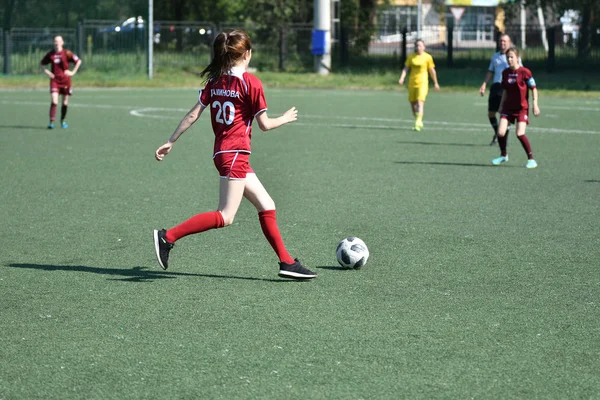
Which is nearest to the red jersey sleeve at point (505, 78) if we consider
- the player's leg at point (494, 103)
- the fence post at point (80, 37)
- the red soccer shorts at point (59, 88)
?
the player's leg at point (494, 103)

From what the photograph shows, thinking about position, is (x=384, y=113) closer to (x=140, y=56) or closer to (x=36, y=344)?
(x=140, y=56)

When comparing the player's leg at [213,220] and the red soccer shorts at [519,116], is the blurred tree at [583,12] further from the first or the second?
the player's leg at [213,220]

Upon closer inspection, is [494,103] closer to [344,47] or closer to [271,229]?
[271,229]

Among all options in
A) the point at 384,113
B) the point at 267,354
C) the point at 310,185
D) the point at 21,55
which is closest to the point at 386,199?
the point at 310,185

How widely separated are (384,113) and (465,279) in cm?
2063

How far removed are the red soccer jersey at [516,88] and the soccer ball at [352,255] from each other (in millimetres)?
8279

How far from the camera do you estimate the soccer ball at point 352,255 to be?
8547mm

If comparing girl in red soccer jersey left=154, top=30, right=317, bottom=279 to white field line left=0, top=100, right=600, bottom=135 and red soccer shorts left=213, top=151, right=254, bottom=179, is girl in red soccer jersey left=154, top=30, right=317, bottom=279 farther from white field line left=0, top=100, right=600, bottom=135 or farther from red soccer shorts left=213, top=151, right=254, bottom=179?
white field line left=0, top=100, right=600, bottom=135

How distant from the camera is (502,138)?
54.5ft

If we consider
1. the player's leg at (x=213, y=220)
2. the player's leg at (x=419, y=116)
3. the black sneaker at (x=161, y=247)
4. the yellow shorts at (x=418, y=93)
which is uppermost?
the yellow shorts at (x=418, y=93)

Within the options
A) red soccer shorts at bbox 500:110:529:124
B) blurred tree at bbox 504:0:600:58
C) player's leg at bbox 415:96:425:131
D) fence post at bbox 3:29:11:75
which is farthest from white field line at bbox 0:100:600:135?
blurred tree at bbox 504:0:600:58

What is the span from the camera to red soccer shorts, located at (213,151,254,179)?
7969 mm

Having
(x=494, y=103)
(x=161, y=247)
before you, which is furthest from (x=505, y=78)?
(x=161, y=247)

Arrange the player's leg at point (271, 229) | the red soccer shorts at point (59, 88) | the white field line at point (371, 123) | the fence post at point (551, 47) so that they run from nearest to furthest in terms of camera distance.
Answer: the player's leg at point (271, 229) < the red soccer shorts at point (59, 88) < the white field line at point (371, 123) < the fence post at point (551, 47)
